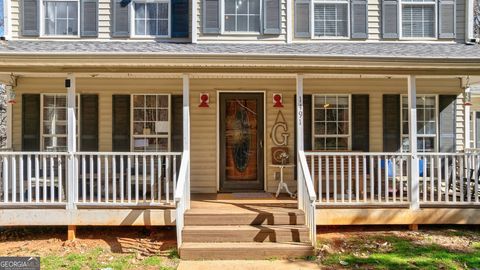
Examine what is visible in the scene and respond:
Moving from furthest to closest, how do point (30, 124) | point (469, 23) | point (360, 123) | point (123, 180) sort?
1. point (469, 23)
2. point (360, 123)
3. point (30, 124)
4. point (123, 180)

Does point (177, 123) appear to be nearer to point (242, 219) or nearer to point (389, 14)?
point (242, 219)

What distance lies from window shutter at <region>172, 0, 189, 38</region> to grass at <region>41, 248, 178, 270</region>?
4667mm

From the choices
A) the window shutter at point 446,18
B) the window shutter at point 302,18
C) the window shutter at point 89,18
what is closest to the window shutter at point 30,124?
the window shutter at point 89,18

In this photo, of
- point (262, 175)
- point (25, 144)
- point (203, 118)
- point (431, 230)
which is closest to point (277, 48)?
point (203, 118)

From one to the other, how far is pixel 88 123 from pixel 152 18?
2586 mm

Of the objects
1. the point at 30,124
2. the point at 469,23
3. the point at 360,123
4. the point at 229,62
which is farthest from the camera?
the point at 469,23

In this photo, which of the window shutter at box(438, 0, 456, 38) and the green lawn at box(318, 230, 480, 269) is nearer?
the green lawn at box(318, 230, 480, 269)

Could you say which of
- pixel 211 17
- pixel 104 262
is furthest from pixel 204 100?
pixel 104 262

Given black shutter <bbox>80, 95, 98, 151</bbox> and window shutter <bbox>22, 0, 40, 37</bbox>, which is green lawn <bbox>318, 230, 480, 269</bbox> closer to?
black shutter <bbox>80, 95, 98, 151</bbox>

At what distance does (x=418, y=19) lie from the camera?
351 inches

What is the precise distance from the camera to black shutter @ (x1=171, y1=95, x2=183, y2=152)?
339 inches

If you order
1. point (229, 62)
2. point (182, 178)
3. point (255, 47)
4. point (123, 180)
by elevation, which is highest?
point (255, 47)

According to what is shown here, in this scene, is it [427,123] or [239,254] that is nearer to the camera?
[239,254]

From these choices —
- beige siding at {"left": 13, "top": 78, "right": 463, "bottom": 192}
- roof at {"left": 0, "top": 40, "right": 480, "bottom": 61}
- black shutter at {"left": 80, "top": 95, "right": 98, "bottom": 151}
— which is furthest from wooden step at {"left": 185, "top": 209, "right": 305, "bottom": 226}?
black shutter at {"left": 80, "top": 95, "right": 98, "bottom": 151}
